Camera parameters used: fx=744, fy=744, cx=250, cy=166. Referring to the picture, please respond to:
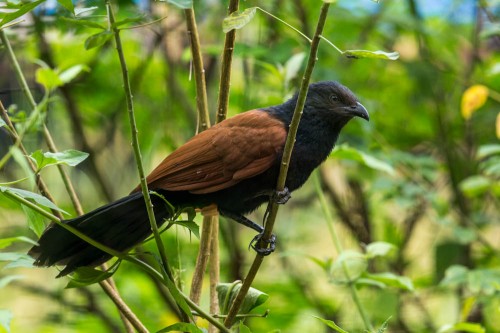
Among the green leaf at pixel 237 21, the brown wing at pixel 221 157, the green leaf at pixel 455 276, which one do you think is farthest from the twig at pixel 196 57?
the green leaf at pixel 455 276

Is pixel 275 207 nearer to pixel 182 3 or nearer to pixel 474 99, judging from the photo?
pixel 182 3

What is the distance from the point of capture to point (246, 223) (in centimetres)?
265

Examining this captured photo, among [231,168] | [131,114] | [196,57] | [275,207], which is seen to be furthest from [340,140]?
[131,114]

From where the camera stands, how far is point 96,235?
7.07 feet

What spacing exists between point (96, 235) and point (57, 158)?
45 cm

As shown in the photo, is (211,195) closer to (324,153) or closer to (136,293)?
(324,153)

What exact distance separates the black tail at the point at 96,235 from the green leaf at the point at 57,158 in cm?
25

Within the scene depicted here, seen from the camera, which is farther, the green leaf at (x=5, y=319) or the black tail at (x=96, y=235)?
the black tail at (x=96, y=235)

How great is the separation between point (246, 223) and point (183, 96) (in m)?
1.99

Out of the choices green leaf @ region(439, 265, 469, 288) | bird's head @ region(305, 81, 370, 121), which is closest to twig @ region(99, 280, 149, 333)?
bird's head @ region(305, 81, 370, 121)

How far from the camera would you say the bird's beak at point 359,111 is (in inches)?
109

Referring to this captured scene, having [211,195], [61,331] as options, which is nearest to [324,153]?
[211,195]

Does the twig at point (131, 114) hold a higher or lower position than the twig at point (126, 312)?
higher

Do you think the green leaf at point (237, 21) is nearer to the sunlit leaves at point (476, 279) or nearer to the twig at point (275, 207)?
the twig at point (275, 207)
